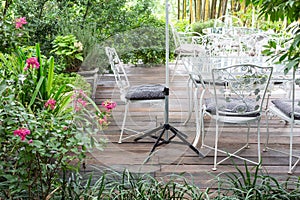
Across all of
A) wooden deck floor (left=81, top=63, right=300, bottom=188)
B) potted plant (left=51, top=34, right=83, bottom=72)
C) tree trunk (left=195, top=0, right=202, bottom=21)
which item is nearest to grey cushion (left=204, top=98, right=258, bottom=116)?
wooden deck floor (left=81, top=63, right=300, bottom=188)

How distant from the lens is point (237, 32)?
523 cm

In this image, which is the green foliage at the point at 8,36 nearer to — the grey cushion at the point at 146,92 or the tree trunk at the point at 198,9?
the grey cushion at the point at 146,92

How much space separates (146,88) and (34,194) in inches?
40.3

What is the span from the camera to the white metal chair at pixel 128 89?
258cm

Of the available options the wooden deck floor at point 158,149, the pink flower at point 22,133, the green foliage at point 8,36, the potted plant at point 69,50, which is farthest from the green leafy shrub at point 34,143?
the potted plant at point 69,50

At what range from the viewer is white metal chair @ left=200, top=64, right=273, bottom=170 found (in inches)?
96.4

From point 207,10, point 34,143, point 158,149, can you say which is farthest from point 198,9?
point 34,143

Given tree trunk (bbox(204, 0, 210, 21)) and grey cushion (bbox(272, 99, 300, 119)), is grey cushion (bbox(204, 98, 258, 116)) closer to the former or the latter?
grey cushion (bbox(272, 99, 300, 119))

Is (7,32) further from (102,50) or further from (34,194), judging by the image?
(102,50)

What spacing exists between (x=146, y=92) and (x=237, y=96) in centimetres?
58

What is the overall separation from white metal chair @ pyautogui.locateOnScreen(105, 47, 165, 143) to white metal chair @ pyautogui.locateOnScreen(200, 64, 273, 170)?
Answer: 0.36m

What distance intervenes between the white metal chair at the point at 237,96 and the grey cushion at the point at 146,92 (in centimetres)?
35

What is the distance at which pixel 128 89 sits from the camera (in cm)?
263

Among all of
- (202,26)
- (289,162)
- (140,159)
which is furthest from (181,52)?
(202,26)
